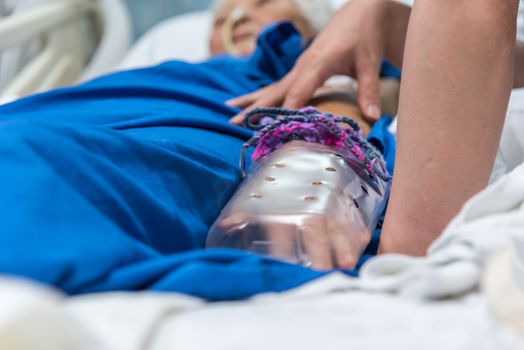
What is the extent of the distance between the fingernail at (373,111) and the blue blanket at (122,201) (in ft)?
0.82

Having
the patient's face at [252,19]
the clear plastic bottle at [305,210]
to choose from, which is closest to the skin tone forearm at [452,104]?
Result: the clear plastic bottle at [305,210]

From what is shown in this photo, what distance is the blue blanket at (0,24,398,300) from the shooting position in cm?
54

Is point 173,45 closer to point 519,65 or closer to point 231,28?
point 231,28

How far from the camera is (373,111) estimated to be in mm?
1228

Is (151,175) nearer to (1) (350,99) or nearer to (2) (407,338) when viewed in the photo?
(2) (407,338)

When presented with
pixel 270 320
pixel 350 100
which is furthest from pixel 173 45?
pixel 270 320

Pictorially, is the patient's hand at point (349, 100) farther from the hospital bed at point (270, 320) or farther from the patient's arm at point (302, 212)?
the hospital bed at point (270, 320)

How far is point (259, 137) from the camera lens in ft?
3.08

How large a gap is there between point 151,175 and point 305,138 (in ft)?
0.77

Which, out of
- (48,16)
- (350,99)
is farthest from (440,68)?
(48,16)

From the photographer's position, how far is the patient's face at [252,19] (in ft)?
5.88

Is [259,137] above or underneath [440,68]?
underneath

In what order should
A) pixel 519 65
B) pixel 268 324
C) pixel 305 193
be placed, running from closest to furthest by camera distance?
pixel 268 324
pixel 305 193
pixel 519 65

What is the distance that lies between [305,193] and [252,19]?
1106 millimetres
